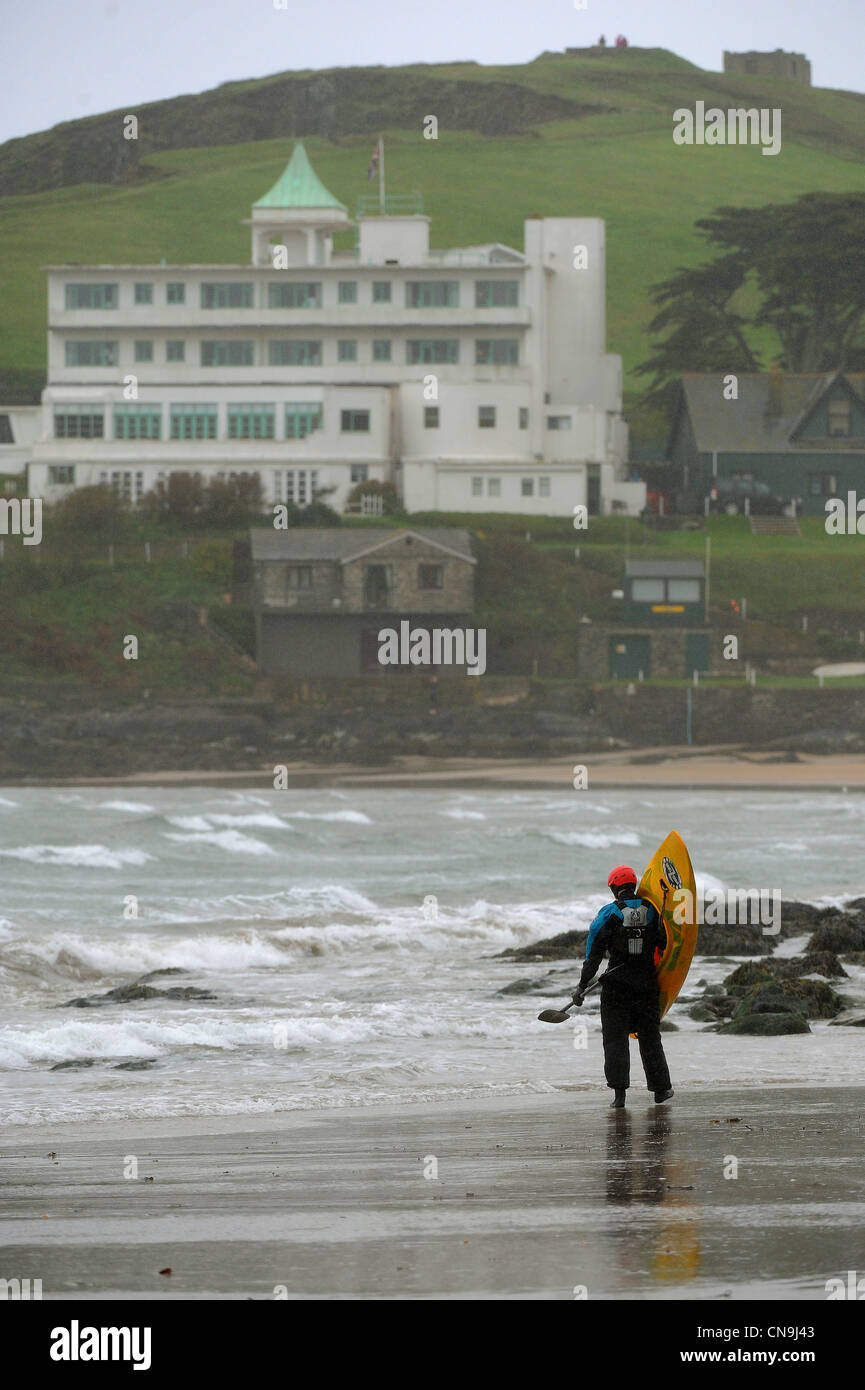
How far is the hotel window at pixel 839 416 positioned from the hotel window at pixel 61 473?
1154 inches

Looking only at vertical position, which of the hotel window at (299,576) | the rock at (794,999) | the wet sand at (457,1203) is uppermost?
the hotel window at (299,576)

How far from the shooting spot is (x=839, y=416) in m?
78.6

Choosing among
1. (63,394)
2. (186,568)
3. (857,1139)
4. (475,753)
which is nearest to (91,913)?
(857,1139)

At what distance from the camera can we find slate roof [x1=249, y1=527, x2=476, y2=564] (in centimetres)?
6397

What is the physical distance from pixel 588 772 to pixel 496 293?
92.7ft

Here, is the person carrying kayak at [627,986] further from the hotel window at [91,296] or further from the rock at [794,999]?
the hotel window at [91,296]

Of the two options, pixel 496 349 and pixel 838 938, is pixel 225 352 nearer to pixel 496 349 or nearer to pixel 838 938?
pixel 496 349

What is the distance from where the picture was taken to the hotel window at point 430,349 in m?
78.8

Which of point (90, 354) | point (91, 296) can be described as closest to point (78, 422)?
point (90, 354)

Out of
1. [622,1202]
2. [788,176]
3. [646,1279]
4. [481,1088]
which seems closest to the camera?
[646,1279]

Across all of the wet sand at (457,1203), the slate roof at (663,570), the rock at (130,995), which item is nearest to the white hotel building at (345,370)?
the slate roof at (663,570)

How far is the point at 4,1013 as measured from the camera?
1745 cm
